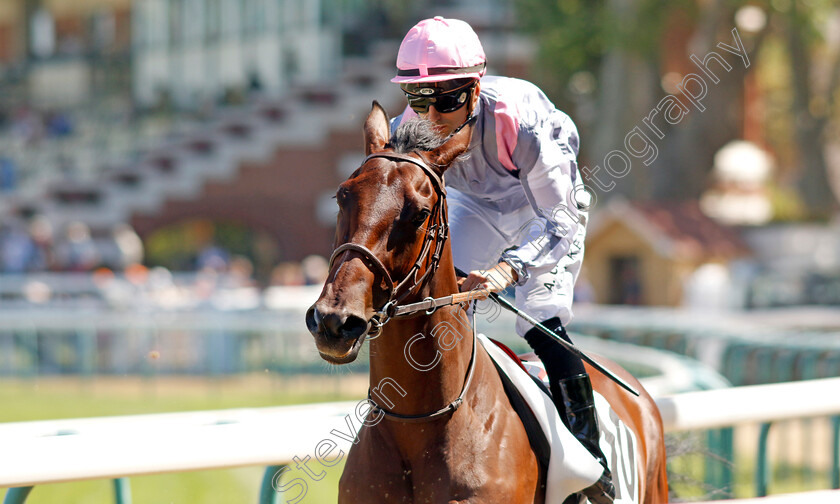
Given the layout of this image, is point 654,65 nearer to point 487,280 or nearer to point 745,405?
point 745,405

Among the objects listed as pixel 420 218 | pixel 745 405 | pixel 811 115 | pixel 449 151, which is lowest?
pixel 811 115

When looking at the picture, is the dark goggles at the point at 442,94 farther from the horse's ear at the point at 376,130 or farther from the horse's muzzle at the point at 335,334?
the horse's muzzle at the point at 335,334

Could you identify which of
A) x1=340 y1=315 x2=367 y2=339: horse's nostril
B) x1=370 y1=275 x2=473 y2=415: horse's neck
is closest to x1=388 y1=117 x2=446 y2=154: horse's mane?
x1=370 y1=275 x2=473 y2=415: horse's neck

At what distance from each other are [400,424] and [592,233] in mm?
14052

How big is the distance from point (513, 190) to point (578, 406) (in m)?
0.71

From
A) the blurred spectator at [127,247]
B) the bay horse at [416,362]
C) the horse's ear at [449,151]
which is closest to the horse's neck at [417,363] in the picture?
the bay horse at [416,362]

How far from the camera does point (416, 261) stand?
107 inches

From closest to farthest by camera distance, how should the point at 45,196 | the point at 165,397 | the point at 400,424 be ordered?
1. the point at 400,424
2. the point at 165,397
3. the point at 45,196

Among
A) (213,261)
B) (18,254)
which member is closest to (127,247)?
(18,254)

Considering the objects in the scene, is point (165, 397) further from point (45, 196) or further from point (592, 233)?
point (45, 196)

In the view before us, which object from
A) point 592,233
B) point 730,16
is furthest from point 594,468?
point 730,16

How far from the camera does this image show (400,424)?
2.88 meters

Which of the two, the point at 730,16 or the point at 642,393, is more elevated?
the point at 730,16

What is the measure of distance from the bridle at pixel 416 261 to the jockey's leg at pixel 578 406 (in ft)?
2.41
